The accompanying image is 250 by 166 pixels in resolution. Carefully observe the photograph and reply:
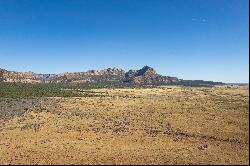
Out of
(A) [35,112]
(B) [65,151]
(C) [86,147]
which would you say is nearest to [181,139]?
(C) [86,147]

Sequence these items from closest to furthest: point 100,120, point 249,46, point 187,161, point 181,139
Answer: point 249,46 → point 187,161 → point 181,139 → point 100,120

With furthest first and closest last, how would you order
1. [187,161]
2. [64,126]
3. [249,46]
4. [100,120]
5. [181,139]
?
1. [100,120]
2. [64,126]
3. [181,139]
4. [187,161]
5. [249,46]

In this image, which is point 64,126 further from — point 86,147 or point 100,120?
point 86,147

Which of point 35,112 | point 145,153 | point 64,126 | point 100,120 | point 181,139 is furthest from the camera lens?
point 35,112

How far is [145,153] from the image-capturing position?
28.2m

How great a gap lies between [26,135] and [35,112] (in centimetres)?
2143

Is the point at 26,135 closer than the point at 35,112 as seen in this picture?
Yes

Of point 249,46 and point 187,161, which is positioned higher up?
point 249,46

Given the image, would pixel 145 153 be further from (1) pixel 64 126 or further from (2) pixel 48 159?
(1) pixel 64 126

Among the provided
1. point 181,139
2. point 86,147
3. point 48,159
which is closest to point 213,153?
point 181,139

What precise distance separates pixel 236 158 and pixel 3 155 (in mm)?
18383

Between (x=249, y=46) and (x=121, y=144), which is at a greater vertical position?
(x=249, y=46)

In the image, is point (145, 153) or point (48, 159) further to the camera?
point (145, 153)

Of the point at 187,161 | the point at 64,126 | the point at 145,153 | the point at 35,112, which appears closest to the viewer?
the point at 187,161
